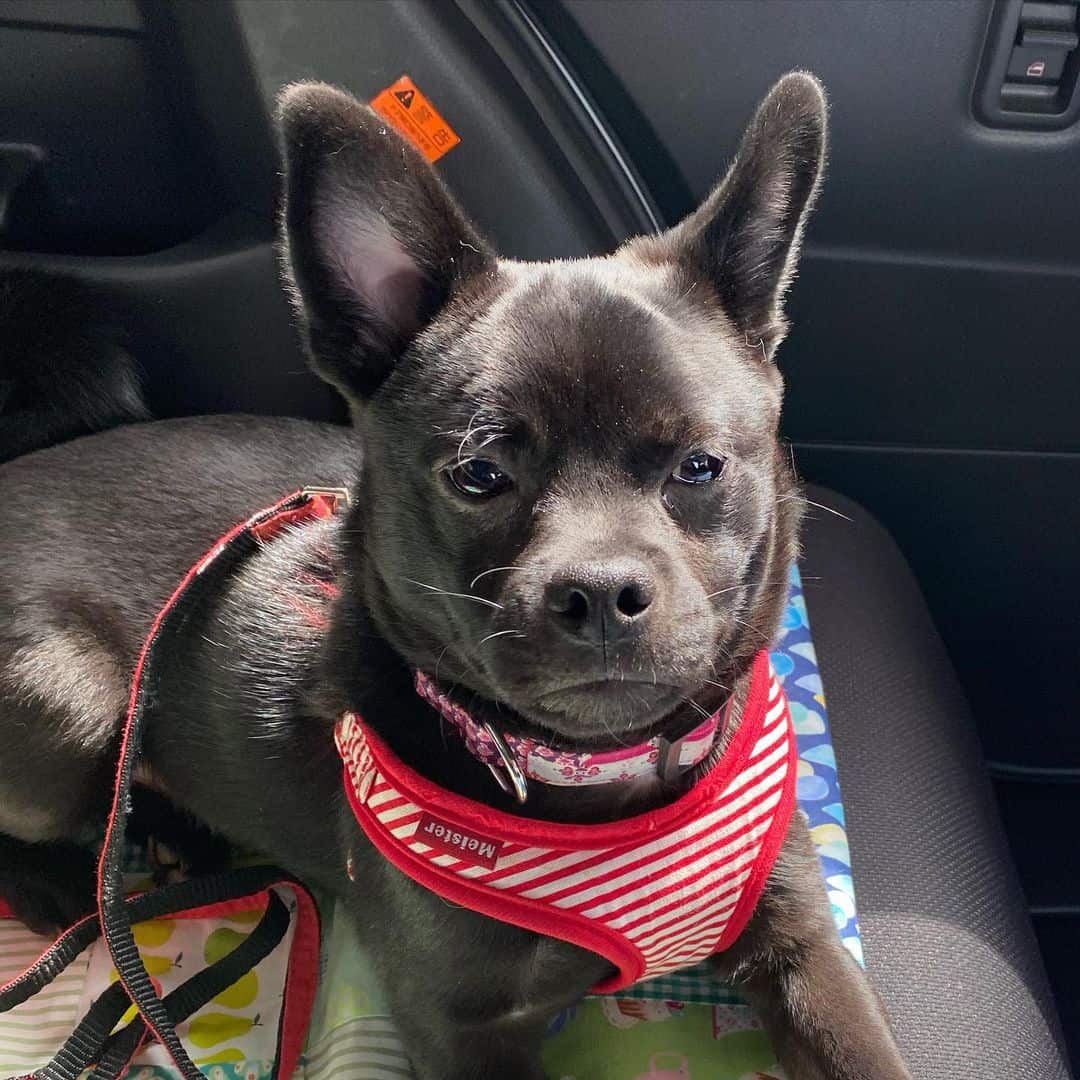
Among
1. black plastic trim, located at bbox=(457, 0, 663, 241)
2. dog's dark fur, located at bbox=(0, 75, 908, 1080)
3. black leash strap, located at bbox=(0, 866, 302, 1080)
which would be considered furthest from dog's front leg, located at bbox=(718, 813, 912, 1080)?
black plastic trim, located at bbox=(457, 0, 663, 241)

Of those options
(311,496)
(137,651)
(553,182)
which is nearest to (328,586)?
(311,496)

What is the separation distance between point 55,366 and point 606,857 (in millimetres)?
1027

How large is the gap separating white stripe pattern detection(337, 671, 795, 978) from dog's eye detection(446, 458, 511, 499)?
0.97 ft

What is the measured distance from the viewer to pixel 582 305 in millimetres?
1054

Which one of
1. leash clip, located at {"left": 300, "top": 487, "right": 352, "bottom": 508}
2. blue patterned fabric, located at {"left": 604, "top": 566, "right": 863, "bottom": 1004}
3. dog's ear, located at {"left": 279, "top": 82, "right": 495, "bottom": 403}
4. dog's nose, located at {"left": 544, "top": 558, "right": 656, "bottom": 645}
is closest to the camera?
dog's nose, located at {"left": 544, "top": 558, "right": 656, "bottom": 645}

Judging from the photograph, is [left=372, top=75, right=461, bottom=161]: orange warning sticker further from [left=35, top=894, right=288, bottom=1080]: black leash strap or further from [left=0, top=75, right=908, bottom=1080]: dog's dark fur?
[left=35, top=894, right=288, bottom=1080]: black leash strap

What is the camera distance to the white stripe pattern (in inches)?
42.8

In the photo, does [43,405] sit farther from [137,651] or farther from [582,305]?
[582,305]

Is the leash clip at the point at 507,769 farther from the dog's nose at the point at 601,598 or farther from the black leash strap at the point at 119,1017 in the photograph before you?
the black leash strap at the point at 119,1017

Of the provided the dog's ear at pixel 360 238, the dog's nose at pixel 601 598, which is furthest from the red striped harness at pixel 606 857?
the dog's ear at pixel 360 238

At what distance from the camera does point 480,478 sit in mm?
1045

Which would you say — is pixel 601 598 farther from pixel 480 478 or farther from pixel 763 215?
pixel 763 215

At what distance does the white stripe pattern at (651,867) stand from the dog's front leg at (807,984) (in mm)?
57

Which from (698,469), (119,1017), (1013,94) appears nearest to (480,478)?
(698,469)
